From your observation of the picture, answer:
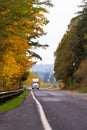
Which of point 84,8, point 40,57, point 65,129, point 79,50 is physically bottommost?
point 65,129

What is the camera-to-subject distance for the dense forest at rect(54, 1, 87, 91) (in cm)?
9850

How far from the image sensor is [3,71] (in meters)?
40.2

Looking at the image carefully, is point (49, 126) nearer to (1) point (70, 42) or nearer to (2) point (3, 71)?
(2) point (3, 71)

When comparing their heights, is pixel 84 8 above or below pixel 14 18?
above

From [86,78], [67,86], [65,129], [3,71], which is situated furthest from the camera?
[67,86]

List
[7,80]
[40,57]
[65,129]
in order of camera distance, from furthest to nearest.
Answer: [40,57]
[7,80]
[65,129]

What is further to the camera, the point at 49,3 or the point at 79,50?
the point at 79,50

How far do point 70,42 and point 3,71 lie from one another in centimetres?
6696

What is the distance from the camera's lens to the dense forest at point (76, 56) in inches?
3878

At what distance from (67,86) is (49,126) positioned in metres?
103

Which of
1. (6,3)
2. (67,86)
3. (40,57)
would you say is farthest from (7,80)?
(67,86)

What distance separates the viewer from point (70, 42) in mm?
106312

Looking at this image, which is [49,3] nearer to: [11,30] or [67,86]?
[11,30]

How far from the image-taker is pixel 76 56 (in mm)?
106125
